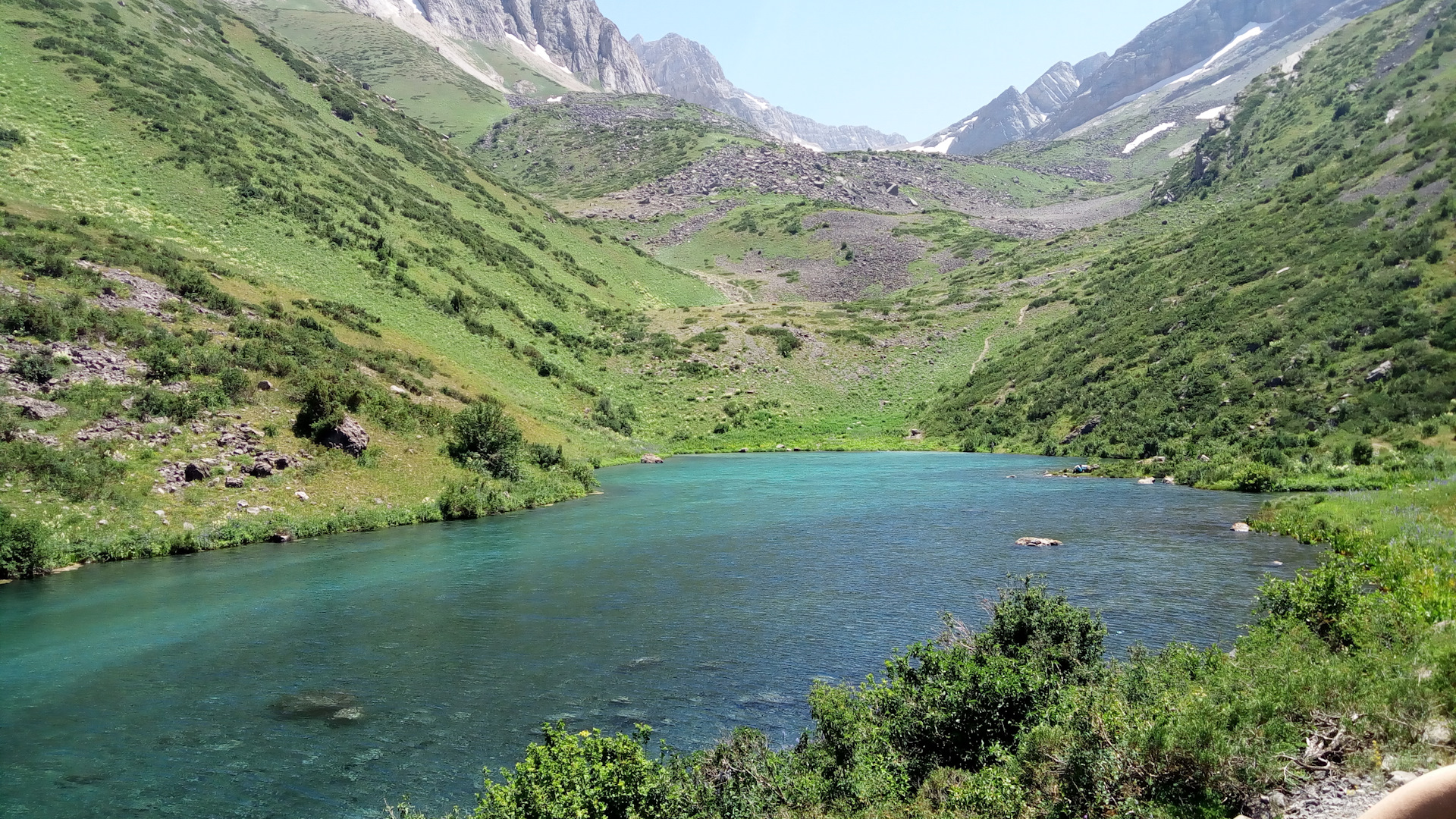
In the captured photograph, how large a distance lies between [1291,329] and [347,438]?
6384cm

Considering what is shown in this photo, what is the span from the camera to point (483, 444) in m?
46.9

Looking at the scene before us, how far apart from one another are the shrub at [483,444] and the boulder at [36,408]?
61.9 ft

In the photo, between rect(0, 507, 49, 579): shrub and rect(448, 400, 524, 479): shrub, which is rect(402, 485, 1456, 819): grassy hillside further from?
rect(448, 400, 524, 479): shrub

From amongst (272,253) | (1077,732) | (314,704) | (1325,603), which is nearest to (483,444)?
(314,704)

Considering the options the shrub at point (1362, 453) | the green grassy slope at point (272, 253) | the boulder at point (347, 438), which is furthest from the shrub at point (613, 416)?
the shrub at point (1362, 453)

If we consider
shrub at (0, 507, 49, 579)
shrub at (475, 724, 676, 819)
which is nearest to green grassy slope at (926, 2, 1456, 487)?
shrub at (475, 724, 676, 819)

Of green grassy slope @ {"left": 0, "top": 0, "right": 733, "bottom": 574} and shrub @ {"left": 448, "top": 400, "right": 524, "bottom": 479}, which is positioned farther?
shrub @ {"left": 448, "top": 400, "right": 524, "bottom": 479}

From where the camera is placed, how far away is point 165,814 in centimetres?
1265

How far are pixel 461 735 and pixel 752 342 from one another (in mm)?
79175

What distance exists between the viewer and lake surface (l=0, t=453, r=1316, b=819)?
1441 cm

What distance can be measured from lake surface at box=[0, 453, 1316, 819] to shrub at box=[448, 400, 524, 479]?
24.9 ft

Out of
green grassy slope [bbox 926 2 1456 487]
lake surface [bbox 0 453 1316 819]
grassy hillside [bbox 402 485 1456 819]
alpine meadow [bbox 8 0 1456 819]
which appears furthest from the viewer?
green grassy slope [bbox 926 2 1456 487]

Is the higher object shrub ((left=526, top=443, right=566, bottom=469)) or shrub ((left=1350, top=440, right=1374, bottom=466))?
shrub ((left=1350, top=440, right=1374, bottom=466))

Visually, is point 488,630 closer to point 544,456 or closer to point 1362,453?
point 544,456
